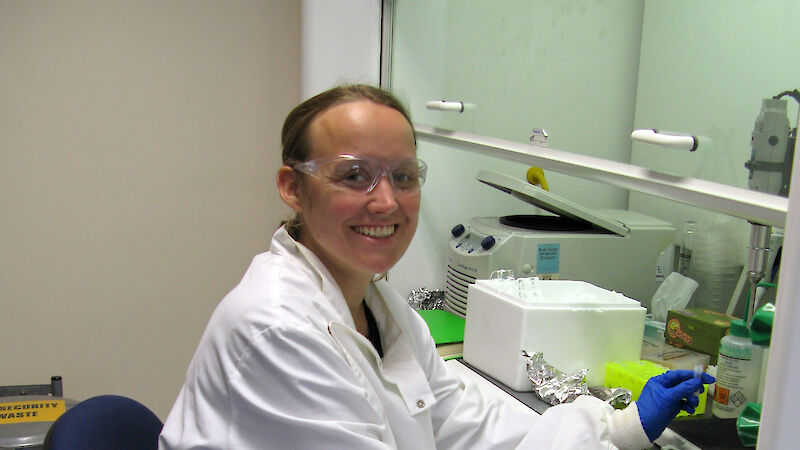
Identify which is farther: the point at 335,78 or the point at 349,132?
the point at 335,78

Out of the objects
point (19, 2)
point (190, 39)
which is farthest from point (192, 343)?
point (19, 2)

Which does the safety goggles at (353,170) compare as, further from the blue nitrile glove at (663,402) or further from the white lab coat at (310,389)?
the blue nitrile glove at (663,402)

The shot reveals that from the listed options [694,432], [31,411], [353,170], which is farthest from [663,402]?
[31,411]

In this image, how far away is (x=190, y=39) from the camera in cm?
242

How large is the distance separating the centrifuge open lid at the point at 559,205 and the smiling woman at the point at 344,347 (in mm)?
638

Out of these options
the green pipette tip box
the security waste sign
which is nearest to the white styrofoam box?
the green pipette tip box

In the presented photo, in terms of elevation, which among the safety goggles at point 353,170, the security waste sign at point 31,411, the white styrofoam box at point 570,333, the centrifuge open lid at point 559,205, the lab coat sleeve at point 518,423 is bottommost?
the security waste sign at point 31,411

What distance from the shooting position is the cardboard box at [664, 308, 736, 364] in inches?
56.4

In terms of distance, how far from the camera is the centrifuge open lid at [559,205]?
1835mm

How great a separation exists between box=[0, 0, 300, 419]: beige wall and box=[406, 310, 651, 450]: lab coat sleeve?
1.45 m

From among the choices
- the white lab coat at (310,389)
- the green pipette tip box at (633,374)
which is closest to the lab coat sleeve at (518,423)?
the white lab coat at (310,389)

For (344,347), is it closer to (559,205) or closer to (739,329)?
(739,329)

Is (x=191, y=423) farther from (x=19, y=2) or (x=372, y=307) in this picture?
(x=19, y=2)

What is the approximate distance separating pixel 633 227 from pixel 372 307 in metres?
0.92
